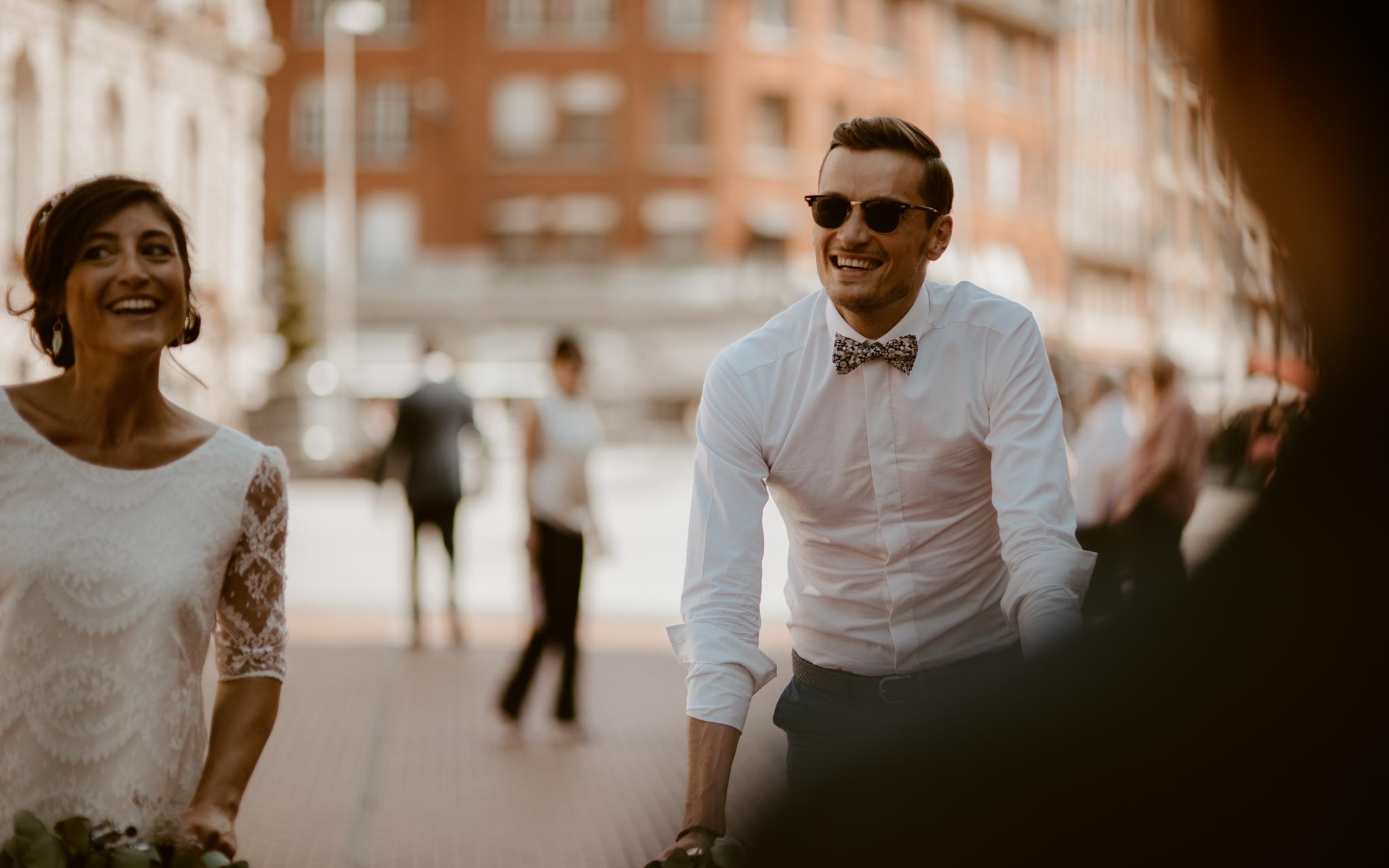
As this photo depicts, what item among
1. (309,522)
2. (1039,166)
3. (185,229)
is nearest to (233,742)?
(185,229)

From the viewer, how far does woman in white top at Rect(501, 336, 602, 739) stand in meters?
9.41

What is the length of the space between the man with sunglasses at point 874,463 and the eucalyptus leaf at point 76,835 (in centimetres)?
91

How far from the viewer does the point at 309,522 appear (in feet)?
84.7

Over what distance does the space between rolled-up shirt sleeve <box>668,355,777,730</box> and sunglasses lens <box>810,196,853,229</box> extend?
303mm

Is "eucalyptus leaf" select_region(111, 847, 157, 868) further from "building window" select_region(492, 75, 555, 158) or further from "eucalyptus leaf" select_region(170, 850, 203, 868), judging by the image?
"building window" select_region(492, 75, 555, 158)

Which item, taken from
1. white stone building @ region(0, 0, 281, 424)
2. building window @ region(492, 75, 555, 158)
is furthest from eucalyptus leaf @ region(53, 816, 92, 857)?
building window @ region(492, 75, 555, 158)

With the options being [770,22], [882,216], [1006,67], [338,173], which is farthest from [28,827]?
[1006,67]

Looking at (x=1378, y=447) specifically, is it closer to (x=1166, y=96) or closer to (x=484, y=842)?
(x=1166, y=96)

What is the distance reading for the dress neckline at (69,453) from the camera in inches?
113

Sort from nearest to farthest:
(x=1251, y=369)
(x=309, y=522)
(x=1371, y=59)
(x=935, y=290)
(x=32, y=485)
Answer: (x=1371, y=59) → (x=1251, y=369) → (x=32, y=485) → (x=935, y=290) → (x=309, y=522)

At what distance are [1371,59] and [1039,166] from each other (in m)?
66.1

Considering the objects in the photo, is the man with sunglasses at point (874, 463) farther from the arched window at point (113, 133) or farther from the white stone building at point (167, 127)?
the arched window at point (113, 133)

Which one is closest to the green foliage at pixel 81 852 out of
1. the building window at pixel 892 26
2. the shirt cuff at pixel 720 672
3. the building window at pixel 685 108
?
the shirt cuff at pixel 720 672

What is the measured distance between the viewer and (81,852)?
2.42 m
